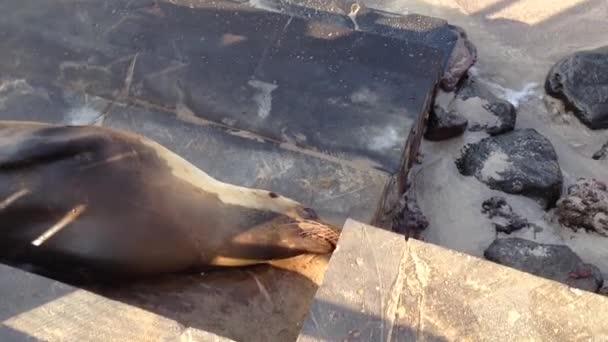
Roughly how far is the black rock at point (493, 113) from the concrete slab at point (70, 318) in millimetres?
2707

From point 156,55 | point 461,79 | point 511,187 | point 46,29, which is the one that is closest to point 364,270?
point 511,187

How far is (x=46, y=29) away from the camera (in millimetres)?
4305

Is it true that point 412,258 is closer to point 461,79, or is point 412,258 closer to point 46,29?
point 461,79

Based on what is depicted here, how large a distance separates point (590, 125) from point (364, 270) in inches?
108

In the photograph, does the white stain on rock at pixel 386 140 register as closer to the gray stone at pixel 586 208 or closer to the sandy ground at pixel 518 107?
the sandy ground at pixel 518 107

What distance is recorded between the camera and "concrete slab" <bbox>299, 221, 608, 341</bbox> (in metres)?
2.23

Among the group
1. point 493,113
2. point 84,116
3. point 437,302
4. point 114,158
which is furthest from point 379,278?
point 493,113

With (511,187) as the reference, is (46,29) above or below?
above

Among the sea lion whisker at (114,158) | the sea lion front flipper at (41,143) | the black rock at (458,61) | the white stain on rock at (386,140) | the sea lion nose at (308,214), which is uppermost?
the sea lion front flipper at (41,143)

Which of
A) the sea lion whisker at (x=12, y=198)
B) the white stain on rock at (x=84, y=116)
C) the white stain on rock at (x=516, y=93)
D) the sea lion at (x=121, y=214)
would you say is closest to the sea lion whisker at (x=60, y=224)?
the sea lion at (x=121, y=214)

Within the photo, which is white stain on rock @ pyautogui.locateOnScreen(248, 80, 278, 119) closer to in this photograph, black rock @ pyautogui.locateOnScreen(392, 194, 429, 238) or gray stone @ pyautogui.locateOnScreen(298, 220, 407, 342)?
black rock @ pyautogui.locateOnScreen(392, 194, 429, 238)

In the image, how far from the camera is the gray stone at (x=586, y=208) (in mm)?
3857

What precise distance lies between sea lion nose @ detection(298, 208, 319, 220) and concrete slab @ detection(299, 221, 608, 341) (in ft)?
1.89

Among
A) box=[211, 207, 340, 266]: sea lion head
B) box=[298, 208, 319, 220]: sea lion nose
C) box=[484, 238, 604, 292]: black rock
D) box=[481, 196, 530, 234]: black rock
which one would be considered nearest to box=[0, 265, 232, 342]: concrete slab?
box=[211, 207, 340, 266]: sea lion head
